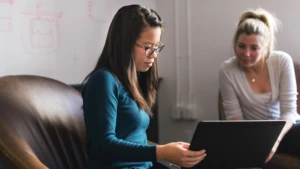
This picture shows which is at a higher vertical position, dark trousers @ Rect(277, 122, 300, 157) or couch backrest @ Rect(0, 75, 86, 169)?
couch backrest @ Rect(0, 75, 86, 169)

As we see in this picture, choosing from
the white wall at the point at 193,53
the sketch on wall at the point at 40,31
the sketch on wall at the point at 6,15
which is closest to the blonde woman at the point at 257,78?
the white wall at the point at 193,53

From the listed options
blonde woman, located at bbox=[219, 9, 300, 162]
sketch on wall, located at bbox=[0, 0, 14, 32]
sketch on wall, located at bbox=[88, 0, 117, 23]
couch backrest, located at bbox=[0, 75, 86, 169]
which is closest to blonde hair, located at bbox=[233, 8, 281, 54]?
blonde woman, located at bbox=[219, 9, 300, 162]

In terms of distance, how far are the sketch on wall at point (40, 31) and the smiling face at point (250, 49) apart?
0.83 m

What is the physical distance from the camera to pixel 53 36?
1.92 meters

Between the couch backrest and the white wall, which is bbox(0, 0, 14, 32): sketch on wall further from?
the white wall

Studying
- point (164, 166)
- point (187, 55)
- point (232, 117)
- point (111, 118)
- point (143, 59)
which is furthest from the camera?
point (187, 55)

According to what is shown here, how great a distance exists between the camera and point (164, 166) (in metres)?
1.47

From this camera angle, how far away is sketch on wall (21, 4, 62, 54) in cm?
181

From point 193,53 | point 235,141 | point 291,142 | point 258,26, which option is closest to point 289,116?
point 291,142

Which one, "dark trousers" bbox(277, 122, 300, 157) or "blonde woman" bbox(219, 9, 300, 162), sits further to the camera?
"blonde woman" bbox(219, 9, 300, 162)

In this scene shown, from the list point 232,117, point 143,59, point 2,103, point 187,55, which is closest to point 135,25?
point 143,59

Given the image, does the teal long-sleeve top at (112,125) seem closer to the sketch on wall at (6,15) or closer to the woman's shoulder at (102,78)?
the woman's shoulder at (102,78)

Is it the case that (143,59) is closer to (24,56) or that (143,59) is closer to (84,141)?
(84,141)

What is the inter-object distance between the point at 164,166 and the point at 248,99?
663 millimetres
